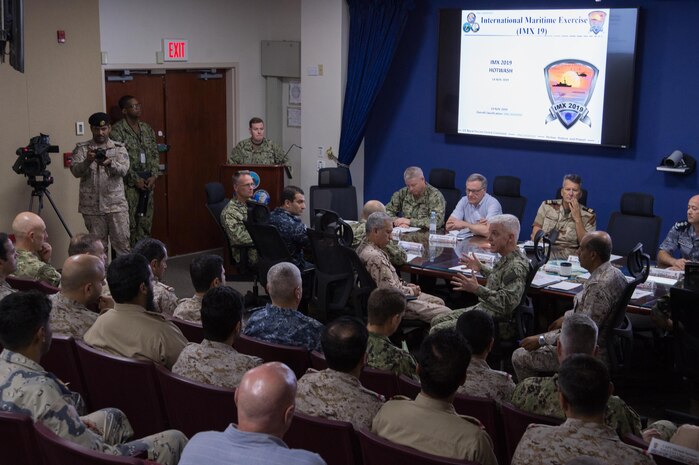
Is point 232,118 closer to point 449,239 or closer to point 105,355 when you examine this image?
point 449,239

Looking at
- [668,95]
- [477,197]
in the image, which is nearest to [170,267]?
[477,197]

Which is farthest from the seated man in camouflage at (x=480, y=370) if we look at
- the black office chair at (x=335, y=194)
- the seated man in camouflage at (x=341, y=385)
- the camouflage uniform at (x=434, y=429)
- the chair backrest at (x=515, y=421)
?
the black office chair at (x=335, y=194)

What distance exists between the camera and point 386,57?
10070 millimetres

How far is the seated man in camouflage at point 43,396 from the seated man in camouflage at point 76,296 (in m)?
0.92

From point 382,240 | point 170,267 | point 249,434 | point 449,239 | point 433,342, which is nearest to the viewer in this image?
point 249,434

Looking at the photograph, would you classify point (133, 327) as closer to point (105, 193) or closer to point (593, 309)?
point (593, 309)

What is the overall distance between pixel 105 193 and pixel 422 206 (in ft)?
10.2

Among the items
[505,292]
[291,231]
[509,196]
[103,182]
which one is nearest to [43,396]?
[505,292]

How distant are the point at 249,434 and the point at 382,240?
369 centimetres

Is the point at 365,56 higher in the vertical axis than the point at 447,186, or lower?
higher

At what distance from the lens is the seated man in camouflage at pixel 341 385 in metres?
3.45

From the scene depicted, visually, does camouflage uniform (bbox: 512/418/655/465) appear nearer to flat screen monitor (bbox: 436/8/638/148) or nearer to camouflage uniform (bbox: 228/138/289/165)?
flat screen monitor (bbox: 436/8/638/148)

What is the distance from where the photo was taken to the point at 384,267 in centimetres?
623

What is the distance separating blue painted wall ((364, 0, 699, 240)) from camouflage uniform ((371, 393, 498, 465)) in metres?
5.98
